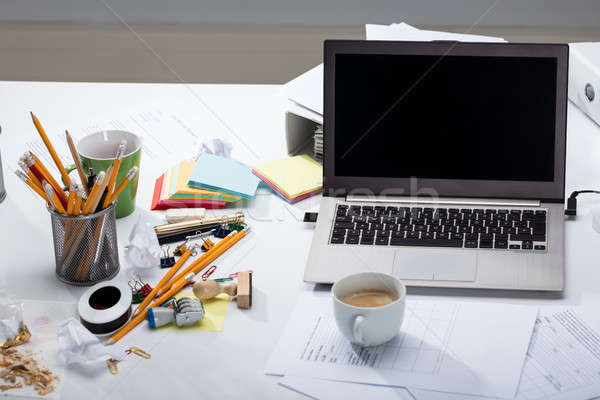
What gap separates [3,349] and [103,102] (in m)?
0.84

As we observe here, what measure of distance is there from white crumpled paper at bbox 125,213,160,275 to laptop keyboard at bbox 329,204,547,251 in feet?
0.92

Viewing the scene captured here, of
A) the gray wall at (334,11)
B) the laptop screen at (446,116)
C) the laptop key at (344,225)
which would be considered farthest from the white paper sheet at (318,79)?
the gray wall at (334,11)

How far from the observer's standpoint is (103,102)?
1738 mm

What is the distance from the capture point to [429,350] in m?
1.00

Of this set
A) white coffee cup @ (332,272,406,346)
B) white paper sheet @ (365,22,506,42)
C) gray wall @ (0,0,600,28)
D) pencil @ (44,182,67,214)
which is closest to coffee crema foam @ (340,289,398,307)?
white coffee cup @ (332,272,406,346)

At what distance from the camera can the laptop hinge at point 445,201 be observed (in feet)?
4.12

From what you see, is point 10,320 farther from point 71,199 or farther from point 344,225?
point 344,225

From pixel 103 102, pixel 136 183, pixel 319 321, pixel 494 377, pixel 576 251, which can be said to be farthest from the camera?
pixel 103 102

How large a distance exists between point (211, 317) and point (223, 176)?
1.28 ft

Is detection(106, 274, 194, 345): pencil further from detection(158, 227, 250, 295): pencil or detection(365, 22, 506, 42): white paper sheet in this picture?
detection(365, 22, 506, 42): white paper sheet

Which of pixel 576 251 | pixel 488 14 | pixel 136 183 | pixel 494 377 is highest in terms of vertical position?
pixel 488 14

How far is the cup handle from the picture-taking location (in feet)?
3.16

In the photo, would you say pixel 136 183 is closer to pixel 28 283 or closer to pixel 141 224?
pixel 141 224

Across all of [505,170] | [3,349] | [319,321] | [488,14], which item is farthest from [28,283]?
[488,14]
